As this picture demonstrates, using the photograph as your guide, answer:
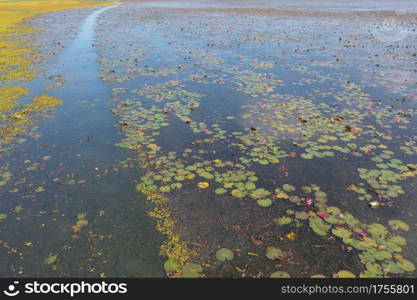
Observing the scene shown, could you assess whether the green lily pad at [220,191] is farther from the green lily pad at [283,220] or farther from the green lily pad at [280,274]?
the green lily pad at [280,274]

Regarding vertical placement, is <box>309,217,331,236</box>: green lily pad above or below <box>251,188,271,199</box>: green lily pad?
below

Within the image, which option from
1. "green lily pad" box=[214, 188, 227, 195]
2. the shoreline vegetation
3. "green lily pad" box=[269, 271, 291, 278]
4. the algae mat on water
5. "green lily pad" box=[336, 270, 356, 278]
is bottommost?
the algae mat on water

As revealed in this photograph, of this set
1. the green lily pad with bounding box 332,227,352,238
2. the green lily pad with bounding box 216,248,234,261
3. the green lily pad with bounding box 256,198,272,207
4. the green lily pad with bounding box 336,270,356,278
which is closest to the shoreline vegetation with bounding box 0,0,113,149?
the green lily pad with bounding box 216,248,234,261

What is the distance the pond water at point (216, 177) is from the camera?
526 centimetres

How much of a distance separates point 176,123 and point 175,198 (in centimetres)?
407

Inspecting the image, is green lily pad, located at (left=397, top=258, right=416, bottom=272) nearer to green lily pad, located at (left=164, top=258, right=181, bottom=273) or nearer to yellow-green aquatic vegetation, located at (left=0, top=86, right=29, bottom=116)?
green lily pad, located at (left=164, top=258, right=181, bottom=273)

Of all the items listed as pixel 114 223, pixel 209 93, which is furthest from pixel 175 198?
pixel 209 93

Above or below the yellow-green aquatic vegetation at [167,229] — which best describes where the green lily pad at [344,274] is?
above

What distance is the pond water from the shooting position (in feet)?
17.3

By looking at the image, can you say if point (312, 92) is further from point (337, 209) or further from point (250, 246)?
point (250, 246)

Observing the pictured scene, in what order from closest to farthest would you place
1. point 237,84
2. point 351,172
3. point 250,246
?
1. point 250,246
2. point 351,172
3. point 237,84

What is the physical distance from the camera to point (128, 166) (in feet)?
25.8

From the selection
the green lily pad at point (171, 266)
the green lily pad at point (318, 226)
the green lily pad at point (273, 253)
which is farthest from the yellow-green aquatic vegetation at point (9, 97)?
the green lily pad at point (318, 226)

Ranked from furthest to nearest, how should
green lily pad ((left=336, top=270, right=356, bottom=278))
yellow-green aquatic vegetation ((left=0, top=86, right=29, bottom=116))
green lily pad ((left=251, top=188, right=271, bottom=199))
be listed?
yellow-green aquatic vegetation ((left=0, top=86, right=29, bottom=116)) < green lily pad ((left=251, top=188, right=271, bottom=199)) < green lily pad ((left=336, top=270, right=356, bottom=278))
